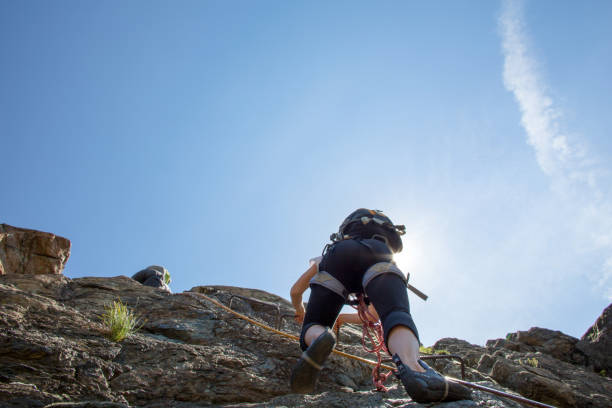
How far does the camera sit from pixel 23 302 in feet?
12.2

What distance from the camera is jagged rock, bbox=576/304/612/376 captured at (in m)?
10.6

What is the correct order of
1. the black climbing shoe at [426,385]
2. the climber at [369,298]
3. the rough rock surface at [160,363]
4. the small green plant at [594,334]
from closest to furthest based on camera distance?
the black climbing shoe at [426,385] < the climber at [369,298] < the rough rock surface at [160,363] < the small green plant at [594,334]

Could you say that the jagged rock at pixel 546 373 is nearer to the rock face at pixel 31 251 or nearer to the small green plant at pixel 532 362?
the small green plant at pixel 532 362

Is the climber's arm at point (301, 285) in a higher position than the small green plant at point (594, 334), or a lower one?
lower

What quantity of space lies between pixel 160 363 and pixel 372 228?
2.30 metres

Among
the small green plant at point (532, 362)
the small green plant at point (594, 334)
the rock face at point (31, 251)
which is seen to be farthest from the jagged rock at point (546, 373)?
the rock face at point (31, 251)

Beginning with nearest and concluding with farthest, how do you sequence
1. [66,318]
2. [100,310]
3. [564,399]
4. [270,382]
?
[270,382] → [66,318] → [100,310] → [564,399]

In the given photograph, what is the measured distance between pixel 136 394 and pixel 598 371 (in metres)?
12.8

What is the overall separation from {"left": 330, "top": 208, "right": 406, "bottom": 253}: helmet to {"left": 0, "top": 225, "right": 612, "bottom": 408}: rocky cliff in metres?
1.34

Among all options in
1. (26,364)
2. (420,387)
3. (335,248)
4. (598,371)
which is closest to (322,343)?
(420,387)

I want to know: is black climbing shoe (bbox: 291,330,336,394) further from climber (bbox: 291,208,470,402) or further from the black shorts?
the black shorts

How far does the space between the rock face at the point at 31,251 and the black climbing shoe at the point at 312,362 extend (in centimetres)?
→ 647

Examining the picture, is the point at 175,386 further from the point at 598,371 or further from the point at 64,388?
the point at 598,371

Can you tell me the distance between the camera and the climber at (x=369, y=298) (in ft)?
7.42
